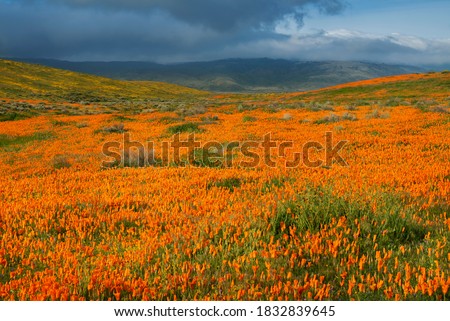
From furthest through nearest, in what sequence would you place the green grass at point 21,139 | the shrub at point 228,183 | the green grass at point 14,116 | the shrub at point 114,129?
the green grass at point 14,116, the shrub at point 114,129, the green grass at point 21,139, the shrub at point 228,183

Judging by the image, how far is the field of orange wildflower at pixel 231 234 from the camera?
3346 mm

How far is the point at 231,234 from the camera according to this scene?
471 centimetres

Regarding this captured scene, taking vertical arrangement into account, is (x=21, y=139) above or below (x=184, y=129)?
below

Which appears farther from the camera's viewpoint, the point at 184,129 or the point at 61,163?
the point at 184,129

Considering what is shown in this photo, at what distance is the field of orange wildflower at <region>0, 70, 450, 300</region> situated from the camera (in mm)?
3346

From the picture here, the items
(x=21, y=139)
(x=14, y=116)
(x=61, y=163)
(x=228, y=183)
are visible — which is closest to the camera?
(x=228, y=183)

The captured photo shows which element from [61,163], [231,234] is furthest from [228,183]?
[61,163]

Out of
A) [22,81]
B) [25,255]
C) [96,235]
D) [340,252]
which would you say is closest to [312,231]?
[340,252]

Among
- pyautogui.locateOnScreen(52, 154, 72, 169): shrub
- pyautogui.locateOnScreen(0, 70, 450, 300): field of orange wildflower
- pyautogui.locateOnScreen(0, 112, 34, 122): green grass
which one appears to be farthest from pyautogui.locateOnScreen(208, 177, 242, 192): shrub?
pyautogui.locateOnScreen(0, 112, 34, 122): green grass

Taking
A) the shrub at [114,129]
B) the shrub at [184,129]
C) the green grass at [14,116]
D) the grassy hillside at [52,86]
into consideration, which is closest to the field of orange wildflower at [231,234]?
the shrub at [184,129]

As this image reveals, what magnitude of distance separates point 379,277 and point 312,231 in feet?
4.05

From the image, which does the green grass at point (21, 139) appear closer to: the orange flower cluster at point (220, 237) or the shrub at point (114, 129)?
the shrub at point (114, 129)

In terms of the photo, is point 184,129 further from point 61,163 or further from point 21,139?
point 61,163
